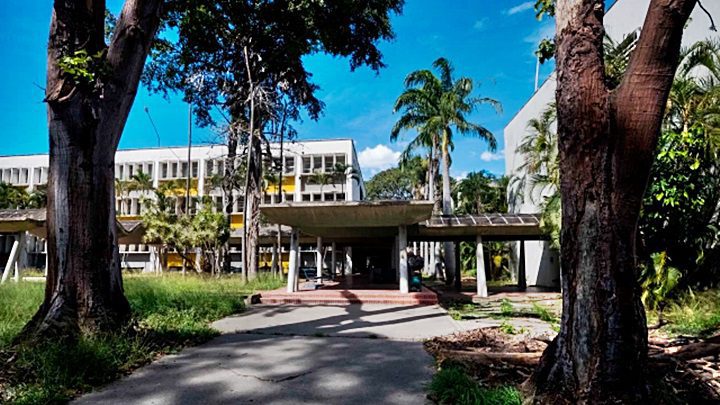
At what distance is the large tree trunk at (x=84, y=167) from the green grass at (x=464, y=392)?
422 cm

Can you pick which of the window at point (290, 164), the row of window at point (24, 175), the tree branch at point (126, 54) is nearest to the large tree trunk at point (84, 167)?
the tree branch at point (126, 54)

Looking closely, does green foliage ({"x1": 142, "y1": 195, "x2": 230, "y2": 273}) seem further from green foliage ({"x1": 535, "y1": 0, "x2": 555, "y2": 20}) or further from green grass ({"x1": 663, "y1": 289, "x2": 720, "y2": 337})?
green foliage ({"x1": 535, "y1": 0, "x2": 555, "y2": 20})

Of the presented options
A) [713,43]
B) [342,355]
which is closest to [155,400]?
[342,355]

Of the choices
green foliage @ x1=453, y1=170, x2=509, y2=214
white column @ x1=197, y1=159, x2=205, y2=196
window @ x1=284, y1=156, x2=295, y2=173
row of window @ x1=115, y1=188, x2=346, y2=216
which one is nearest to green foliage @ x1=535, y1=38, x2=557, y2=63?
green foliage @ x1=453, y1=170, x2=509, y2=214

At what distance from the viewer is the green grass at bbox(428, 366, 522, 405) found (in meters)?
3.51

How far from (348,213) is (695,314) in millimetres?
8255

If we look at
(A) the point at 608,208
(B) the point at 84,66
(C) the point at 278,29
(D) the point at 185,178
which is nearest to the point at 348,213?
(C) the point at 278,29

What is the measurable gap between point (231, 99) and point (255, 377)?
18.1m

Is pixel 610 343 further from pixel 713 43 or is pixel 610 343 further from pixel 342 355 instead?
pixel 713 43

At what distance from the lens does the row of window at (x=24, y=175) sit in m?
44.3

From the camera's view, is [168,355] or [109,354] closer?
[109,354]

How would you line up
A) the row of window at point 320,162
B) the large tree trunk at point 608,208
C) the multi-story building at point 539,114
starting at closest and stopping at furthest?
1. the large tree trunk at point 608,208
2. the multi-story building at point 539,114
3. the row of window at point 320,162

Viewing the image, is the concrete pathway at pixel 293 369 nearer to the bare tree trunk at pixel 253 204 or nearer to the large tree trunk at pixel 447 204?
the bare tree trunk at pixel 253 204

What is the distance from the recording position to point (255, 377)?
15.2ft
